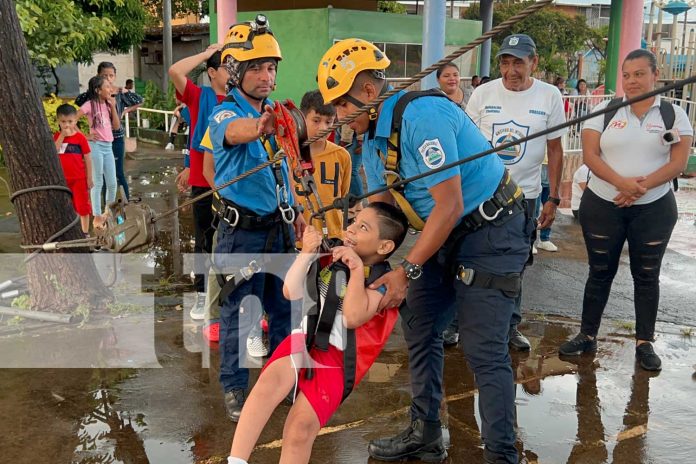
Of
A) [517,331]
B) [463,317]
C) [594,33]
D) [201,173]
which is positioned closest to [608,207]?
[517,331]

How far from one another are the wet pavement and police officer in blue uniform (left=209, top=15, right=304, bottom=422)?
383 mm

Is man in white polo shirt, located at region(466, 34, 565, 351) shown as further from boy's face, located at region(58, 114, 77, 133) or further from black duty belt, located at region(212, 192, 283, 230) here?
boy's face, located at region(58, 114, 77, 133)

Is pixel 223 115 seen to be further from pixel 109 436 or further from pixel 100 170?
pixel 100 170

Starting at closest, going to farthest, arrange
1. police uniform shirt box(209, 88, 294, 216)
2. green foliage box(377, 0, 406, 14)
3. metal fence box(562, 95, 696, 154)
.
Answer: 1. police uniform shirt box(209, 88, 294, 216)
2. metal fence box(562, 95, 696, 154)
3. green foliage box(377, 0, 406, 14)

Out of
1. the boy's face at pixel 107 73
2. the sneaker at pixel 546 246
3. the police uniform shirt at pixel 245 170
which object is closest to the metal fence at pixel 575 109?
the sneaker at pixel 546 246

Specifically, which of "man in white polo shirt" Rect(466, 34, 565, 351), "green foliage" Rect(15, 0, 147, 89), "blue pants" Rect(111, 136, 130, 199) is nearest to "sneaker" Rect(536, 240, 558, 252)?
"man in white polo shirt" Rect(466, 34, 565, 351)

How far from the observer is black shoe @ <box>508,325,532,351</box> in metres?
4.86

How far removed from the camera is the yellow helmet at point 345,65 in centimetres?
297

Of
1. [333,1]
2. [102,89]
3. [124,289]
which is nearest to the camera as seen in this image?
[124,289]

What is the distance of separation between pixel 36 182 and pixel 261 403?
3035 millimetres

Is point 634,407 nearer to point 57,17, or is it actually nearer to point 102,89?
point 102,89

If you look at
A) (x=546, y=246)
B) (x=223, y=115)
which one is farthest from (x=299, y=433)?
(x=546, y=246)

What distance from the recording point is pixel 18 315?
201 inches

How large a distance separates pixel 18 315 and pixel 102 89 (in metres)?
4.35
